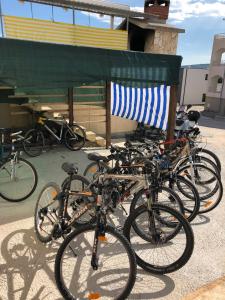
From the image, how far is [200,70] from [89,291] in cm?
2992

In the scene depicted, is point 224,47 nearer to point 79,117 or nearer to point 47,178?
point 79,117

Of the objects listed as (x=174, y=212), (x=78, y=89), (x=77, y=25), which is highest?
(x=77, y=25)

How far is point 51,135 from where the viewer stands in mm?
7492

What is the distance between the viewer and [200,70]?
94.3 feet

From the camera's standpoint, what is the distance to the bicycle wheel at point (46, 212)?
3.26m

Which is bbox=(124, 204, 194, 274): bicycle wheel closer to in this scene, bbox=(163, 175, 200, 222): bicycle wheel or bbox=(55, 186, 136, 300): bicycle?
bbox=(55, 186, 136, 300): bicycle

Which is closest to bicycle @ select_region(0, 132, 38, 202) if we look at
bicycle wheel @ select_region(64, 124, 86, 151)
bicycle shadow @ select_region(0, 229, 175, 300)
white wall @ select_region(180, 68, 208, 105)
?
bicycle shadow @ select_region(0, 229, 175, 300)

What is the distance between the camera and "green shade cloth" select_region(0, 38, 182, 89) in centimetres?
404

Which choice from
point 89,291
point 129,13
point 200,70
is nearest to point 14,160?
point 89,291

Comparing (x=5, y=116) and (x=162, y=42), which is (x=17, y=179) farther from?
(x=162, y=42)

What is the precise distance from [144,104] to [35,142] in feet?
11.1

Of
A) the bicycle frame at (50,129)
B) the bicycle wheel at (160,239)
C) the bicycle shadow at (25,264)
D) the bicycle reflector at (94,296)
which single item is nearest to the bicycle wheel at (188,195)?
the bicycle wheel at (160,239)

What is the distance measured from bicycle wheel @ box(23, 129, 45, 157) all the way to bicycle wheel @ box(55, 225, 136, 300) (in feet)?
14.2

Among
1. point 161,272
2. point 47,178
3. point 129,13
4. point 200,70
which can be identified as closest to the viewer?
point 161,272
